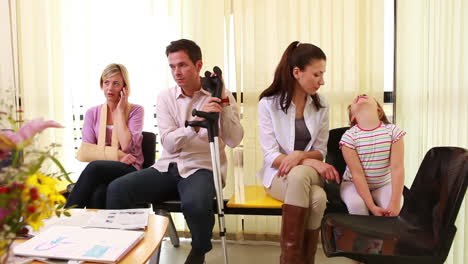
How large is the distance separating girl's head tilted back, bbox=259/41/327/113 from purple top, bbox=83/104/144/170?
0.87m

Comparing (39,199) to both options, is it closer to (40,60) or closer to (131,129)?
(131,129)

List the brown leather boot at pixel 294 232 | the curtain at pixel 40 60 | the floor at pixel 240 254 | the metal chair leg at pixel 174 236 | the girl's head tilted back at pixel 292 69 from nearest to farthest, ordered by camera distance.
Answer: the brown leather boot at pixel 294 232 < the girl's head tilted back at pixel 292 69 < the floor at pixel 240 254 < the metal chair leg at pixel 174 236 < the curtain at pixel 40 60

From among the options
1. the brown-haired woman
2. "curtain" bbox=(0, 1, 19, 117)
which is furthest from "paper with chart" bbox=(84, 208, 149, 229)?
"curtain" bbox=(0, 1, 19, 117)

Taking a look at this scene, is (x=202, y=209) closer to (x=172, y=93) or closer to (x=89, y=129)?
(x=172, y=93)

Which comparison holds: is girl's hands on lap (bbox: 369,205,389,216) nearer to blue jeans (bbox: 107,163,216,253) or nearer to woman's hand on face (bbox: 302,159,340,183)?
woman's hand on face (bbox: 302,159,340,183)

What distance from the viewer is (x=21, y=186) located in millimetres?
789

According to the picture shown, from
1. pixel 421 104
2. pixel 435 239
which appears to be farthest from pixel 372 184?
pixel 421 104

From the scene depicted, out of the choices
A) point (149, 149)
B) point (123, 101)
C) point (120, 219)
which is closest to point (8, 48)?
point (123, 101)

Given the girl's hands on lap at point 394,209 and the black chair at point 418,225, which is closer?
the black chair at point 418,225

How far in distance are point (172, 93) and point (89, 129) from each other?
25.8 inches

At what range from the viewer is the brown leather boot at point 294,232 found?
6.33 ft

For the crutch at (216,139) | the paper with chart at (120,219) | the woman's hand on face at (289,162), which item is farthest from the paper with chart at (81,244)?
the woman's hand on face at (289,162)

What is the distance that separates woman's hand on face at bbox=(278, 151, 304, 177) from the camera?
211 cm

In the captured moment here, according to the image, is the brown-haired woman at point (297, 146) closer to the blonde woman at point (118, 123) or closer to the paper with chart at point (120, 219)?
the paper with chart at point (120, 219)
